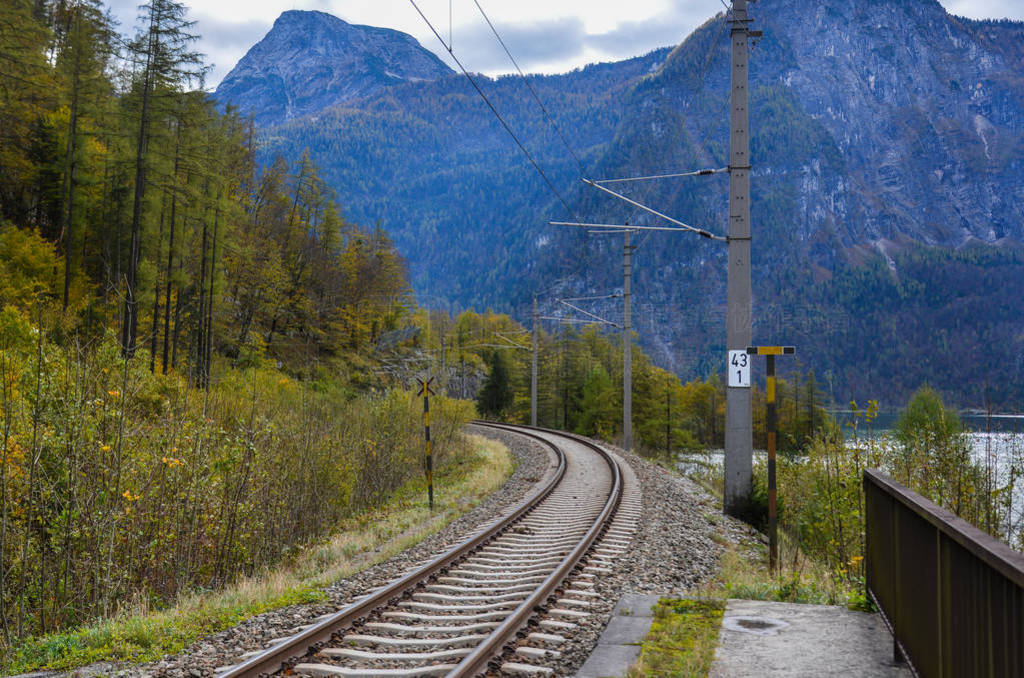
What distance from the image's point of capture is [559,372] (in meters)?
67.0

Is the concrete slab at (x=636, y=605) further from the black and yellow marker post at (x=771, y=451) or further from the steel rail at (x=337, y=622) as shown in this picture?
the black and yellow marker post at (x=771, y=451)

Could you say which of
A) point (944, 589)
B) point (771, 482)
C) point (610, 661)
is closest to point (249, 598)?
point (610, 661)

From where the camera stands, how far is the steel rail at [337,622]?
16.9ft

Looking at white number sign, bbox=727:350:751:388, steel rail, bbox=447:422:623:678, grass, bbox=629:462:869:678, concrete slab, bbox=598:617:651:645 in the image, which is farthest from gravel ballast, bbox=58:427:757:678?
white number sign, bbox=727:350:751:388

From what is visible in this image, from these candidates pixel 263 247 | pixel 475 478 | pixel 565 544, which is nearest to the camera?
pixel 565 544

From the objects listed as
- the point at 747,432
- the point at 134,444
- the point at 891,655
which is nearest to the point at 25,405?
the point at 134,444

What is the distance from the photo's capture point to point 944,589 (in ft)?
11.0

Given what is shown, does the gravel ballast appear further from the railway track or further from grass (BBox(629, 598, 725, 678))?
grass (BBox(629, 598, 725, 678))

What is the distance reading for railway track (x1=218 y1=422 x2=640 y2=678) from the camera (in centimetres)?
537

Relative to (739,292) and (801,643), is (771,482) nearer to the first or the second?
(801,643)

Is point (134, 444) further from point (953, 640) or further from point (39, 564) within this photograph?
point (953, 640)

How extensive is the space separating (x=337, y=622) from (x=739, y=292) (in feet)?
34.1

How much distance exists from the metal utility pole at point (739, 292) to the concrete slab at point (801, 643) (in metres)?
7.39

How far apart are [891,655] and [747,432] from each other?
8.95m
